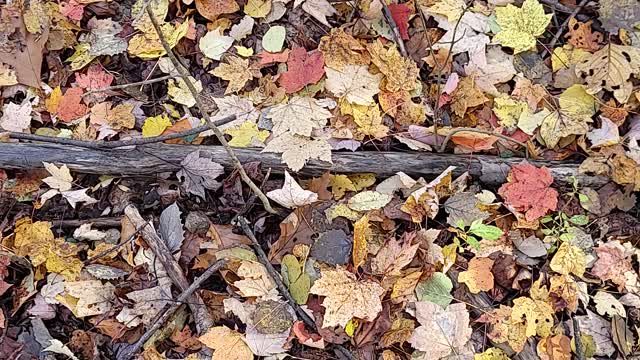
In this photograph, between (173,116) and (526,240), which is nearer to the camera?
(526,240)

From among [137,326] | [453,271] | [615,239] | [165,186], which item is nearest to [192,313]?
[137,326]

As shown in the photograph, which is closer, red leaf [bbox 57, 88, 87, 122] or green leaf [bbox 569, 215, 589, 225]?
green leaf [bbox 569, 215, 589, 225]

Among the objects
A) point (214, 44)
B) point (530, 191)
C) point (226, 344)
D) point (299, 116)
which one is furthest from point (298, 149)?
point (530, 191)

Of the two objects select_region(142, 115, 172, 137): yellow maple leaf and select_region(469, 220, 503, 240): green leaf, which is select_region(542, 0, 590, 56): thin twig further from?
select_region(142, 115, 172, 137): yellow maple leaf

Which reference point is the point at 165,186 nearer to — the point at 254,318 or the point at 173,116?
the point at 173,116

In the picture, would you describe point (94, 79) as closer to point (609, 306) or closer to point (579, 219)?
point (579, 219)

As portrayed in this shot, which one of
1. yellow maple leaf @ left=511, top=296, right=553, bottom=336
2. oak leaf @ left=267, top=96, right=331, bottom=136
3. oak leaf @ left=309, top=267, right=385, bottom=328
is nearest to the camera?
oak leaf @ left=309, top=267, right=385, bottom=328

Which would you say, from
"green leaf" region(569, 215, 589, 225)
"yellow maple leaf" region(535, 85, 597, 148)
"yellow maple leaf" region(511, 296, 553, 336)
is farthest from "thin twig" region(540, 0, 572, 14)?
"yellow maple leaf" region(511, 296, 553, 336)
